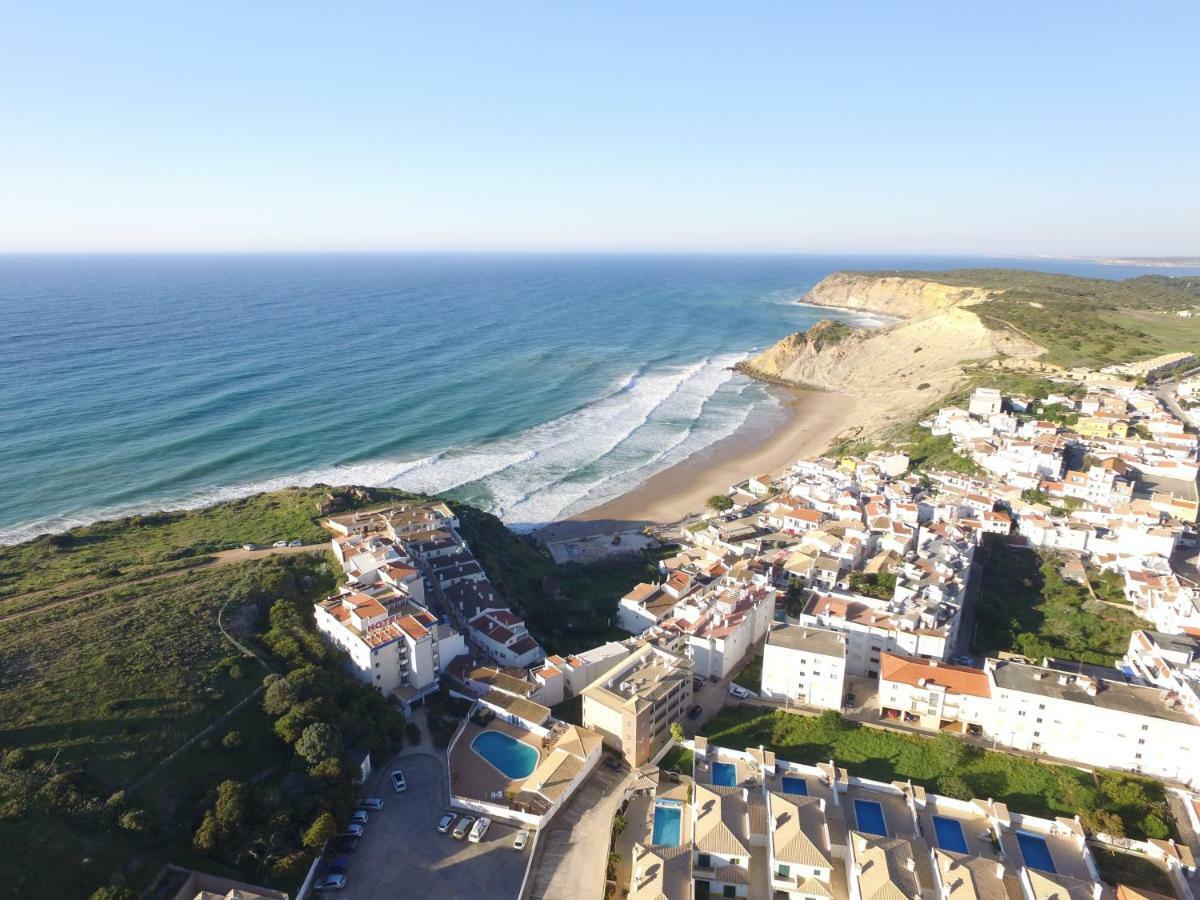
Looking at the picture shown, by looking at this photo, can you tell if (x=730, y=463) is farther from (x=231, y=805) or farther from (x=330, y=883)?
(x=231, y=805)

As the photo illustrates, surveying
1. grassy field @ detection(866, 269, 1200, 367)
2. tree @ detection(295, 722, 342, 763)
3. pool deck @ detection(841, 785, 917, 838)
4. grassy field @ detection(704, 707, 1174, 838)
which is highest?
grassy field @ detection(866, 269, 1200, 367)

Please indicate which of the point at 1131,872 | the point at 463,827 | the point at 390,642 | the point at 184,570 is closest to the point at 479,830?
the point at 463,827

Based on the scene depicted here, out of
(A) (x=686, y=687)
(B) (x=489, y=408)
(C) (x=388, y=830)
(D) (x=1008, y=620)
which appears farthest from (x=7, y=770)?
(B) (x=489, y=408)

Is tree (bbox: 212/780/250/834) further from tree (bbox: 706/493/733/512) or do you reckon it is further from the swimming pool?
tree (bbox: 706/493/733/512)

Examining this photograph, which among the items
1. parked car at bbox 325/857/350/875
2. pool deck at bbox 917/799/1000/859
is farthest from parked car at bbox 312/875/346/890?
pool deck at bbox 917/799/1000/859

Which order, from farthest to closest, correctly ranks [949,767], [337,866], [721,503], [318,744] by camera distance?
[721,503], [949,767], [318,744], [337,866]

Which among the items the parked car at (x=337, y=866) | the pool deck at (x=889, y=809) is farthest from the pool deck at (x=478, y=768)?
the pool deck at (x=889, y=809)

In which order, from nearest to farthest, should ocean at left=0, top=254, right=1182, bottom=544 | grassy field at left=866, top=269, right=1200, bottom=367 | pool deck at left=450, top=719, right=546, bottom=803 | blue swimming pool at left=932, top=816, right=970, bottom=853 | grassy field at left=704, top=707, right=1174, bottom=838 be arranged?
blue swimming pool at left=932, top=816, right=970, bottom=853
grassy field at left=704, top=707, right=1174, bottom=838
pool deck at left=450, top=719, right=546, bottom=803
ocean at left=0, top=254, right=1182, bottom=544
grassy field at left=866, top=269, right=1200, bottom=367
